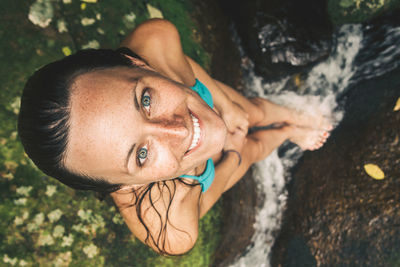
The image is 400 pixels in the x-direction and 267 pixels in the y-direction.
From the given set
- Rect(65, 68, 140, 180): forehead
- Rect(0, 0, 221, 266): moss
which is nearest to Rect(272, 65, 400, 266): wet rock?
Rect(0, 0, 221, 266): moss

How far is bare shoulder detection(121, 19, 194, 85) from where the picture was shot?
87.1 inches

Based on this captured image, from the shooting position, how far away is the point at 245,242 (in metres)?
3.33

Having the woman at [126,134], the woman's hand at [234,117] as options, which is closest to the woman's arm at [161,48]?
the woman at [126,134]

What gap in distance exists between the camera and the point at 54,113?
1.30 m

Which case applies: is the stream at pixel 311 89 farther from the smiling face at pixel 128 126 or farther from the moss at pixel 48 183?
the smiling face at pixel 128 126

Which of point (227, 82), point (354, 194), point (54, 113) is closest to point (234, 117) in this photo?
point (227, 82)

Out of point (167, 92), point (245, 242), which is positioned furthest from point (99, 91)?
point (245, 242)

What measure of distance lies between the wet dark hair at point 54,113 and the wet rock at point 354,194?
2047 millimetres

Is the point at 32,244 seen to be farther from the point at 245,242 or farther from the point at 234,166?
the point at 245,242

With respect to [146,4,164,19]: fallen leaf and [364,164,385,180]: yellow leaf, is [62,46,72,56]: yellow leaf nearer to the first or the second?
[146,4,164,19]: fallen leaf

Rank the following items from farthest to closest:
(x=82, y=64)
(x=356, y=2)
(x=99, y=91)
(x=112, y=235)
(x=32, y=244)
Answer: (x=356, y=2), (x=112, y=235), (x=32, y=244), (x=82, y=64), (x=99, y=91)

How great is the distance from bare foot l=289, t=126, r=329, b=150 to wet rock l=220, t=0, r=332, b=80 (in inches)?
32.6

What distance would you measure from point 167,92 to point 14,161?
6.02 ft

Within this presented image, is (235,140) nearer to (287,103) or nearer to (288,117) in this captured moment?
(288,117)
